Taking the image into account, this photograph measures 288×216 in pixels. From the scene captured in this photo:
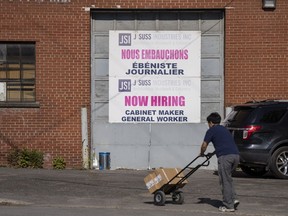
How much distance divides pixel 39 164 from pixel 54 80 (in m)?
2.46

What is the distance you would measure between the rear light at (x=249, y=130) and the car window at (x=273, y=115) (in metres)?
0.29

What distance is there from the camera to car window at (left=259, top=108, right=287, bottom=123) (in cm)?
1678

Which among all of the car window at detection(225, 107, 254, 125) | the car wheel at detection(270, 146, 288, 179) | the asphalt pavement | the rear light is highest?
the car window at detection(225, 107, 254, 125)

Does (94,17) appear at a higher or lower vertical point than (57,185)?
higher

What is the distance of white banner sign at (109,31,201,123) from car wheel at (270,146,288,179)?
404cm

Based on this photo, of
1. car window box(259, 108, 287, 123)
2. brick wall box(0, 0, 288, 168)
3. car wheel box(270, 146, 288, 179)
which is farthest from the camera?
brick wall box(0, 0, 288, 168)

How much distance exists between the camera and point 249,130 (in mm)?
16531

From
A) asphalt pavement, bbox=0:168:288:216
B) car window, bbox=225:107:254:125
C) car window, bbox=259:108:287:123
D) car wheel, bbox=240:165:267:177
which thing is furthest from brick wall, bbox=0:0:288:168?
car window, bbox=259:108:287:123

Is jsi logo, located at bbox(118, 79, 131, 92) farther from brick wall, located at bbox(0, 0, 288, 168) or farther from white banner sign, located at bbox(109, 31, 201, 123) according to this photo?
brick wall, located at bbox(0, 0, 288, 168)

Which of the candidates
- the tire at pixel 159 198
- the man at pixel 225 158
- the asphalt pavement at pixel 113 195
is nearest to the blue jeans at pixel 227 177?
the man at pixel 225 158

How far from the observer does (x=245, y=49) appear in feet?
65.8

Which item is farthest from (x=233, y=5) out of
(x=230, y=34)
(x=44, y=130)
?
(x=44, y=130)

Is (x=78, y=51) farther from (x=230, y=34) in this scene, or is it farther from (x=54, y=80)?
(x=230, y=34)

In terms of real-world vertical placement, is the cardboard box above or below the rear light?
below
